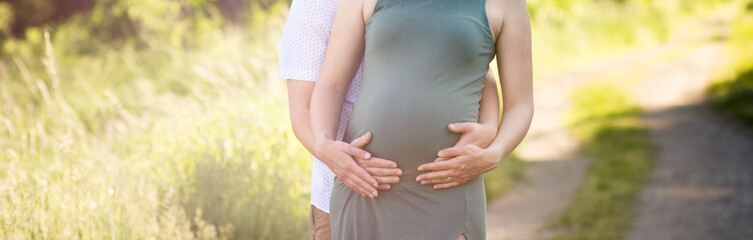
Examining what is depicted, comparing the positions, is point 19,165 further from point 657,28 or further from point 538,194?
point 657,28

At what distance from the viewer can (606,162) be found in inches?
305

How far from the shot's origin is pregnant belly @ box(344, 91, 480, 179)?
1.93 meters

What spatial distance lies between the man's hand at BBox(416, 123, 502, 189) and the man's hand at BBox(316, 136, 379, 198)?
14 cm

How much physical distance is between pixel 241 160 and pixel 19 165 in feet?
4.19

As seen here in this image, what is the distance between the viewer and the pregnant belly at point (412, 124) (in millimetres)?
1928

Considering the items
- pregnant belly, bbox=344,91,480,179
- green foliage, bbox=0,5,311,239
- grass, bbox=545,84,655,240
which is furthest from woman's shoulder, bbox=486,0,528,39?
grass, bbox=545,84,655,240

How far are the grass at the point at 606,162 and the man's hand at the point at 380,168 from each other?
12.5ft

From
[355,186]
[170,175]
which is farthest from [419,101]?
[170,175]

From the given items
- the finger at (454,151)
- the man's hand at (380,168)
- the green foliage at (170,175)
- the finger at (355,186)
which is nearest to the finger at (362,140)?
the man's hand at (380,168)

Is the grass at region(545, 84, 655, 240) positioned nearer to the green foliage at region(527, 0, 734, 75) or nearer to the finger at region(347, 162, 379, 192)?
the green foliage at region(527, 0, 734, 75)

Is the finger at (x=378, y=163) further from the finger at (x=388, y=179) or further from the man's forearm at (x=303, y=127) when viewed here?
the man's forearm at (x=303, y=127)

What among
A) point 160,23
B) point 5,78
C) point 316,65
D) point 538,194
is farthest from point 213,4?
point 316,65

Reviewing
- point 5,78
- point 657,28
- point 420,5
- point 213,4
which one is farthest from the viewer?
point 657,28

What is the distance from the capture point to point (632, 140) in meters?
8.34
